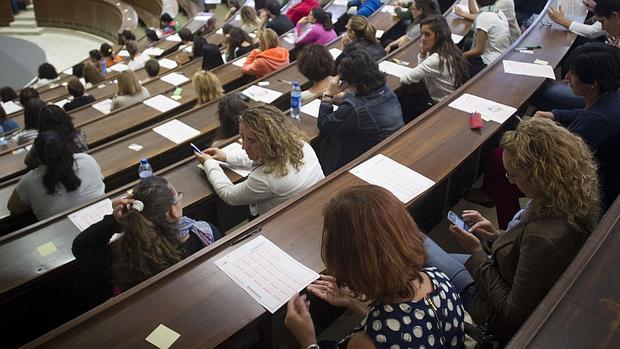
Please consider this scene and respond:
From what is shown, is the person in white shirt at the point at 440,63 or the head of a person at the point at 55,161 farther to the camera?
the person in white shirt at the point at 440,63

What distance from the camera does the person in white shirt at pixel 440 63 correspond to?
13.0 feet

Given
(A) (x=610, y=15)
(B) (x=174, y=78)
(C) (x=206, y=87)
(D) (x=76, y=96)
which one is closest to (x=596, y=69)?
(A) (x=610, y=15)

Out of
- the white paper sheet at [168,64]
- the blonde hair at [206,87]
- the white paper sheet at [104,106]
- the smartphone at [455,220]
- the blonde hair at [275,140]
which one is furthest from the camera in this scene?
the white paper sheet at [168,64]

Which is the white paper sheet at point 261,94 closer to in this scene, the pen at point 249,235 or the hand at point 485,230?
the pen at point 249,235

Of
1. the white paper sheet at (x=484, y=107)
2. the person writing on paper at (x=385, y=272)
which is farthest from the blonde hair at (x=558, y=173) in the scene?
the white paper sheet at (x=484, y=107)

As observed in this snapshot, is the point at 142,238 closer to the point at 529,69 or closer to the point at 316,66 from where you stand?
the point at 316,66

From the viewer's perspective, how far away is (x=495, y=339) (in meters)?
1.79

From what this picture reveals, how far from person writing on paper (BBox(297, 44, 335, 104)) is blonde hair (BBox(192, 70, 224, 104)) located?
0.88m

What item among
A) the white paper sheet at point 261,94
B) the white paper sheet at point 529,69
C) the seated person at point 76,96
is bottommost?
the white paper sheet at point 529,69

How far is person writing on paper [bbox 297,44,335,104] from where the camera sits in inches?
154

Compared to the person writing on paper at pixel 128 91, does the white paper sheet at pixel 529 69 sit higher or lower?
lower

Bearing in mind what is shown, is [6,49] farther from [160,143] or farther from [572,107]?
[572,107]

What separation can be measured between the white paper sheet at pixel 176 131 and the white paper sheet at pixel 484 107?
2049 millimetres

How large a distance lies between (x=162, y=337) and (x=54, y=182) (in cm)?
172
